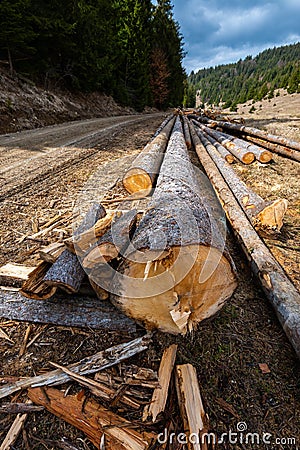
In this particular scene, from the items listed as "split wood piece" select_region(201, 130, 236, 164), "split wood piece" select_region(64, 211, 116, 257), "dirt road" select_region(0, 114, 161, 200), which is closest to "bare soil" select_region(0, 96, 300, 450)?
"split wood piece" select_region(64, 211, 116, 257)

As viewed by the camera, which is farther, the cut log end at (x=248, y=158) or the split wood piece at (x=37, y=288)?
the cut log end at (x=248, y=158)

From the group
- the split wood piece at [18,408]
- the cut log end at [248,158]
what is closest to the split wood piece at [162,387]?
the split wood piece at [18,408]

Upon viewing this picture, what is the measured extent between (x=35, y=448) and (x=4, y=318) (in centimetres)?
96

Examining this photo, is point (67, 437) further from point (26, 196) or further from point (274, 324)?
point (26, 196)

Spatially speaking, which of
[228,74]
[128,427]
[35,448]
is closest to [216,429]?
[128,427]

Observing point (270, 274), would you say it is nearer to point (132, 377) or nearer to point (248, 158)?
point (132, 377)

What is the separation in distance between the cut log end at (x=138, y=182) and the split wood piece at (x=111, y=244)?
1.60 metres

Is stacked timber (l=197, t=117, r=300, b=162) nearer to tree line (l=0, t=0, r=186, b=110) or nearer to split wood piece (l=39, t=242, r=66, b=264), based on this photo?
split wood piece (l=39, t=242, r=66, b=264)

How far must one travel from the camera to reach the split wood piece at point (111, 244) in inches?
79.1

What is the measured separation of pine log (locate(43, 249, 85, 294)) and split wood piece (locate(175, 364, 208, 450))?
941 mm

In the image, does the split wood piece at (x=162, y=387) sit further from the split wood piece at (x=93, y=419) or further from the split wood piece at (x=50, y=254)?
the split wood piece at (x=50, y=254)

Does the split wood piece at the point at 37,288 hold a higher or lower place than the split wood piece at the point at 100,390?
higher

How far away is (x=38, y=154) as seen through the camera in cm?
585

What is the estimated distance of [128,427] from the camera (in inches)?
53.0
